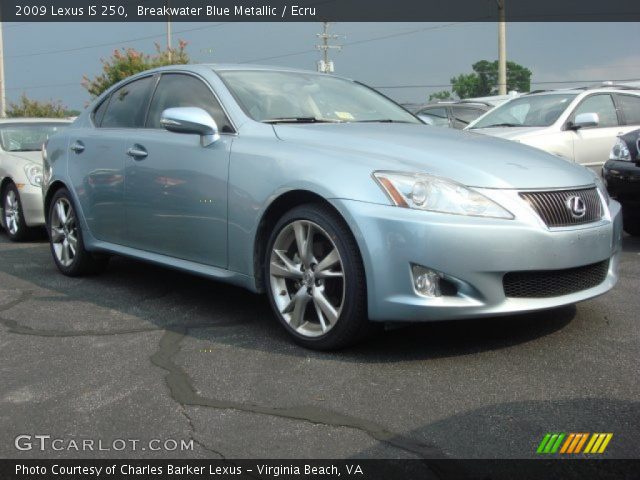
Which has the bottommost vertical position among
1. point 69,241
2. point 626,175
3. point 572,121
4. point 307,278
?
point 69,241

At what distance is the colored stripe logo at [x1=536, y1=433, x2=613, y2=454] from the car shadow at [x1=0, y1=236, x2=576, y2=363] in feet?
3.32

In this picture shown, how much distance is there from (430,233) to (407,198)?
211mm

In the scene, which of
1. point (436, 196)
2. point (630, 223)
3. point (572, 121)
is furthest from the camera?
point (572, 121)

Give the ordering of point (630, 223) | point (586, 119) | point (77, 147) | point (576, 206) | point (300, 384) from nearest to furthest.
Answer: point (300, 384) < point (576, 206) < point (77, 147) < point (630, 223) < point (586, 119)

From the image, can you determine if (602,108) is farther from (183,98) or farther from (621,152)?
(183,98)

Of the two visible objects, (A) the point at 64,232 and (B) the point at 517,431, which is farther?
(A) the point at 64,232

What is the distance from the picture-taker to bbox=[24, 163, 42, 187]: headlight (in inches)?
316

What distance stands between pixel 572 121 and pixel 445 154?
509cm

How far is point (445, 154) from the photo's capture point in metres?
3.71

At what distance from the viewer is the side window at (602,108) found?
8.57 meters

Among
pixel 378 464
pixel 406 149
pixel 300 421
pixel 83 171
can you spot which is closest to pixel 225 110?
pixel 406 149

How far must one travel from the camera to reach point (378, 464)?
2.53m

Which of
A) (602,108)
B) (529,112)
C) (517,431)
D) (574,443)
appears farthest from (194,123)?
(602,108)

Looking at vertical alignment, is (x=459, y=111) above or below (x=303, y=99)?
below
